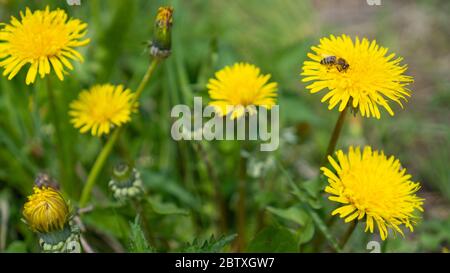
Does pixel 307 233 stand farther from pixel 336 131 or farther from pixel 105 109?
pixel 105 109

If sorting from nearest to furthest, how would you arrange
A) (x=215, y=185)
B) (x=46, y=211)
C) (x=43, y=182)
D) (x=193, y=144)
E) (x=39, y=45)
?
1. (x=46, y=211)
2. (x=39, y=45)
3. (x=43, y=182)
4. (x=193, y=144)
5. (x=215, y=185)

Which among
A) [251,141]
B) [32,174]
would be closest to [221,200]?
[251,141]

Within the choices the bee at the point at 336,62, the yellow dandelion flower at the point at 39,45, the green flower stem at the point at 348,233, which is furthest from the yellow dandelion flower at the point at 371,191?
the yellow dandelion flower at the point at 39,45

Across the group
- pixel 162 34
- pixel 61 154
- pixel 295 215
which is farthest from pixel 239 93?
pixel 61 154

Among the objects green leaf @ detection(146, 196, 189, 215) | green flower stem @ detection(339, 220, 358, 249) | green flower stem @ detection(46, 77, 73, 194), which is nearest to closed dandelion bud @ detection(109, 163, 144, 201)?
green leaf @ detection(146, 196, 189, 215)

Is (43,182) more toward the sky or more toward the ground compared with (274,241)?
more toward the sky

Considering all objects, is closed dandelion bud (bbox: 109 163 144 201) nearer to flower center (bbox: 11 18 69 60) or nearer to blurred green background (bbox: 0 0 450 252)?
blurred green background (bbox: 0 0 450 252)
